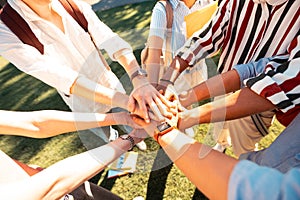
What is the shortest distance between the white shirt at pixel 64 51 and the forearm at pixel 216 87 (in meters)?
0.33

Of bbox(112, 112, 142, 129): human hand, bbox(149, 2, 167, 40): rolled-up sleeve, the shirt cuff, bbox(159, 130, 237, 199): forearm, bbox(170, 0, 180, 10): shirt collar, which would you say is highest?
bbox(170, 0, 180, 10): shirt collar

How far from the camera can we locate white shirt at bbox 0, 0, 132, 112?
1146mm

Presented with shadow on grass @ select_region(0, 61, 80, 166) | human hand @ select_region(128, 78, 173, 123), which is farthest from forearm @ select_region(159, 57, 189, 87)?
shadow on grass @ select_region(0, 61, 80, 166)

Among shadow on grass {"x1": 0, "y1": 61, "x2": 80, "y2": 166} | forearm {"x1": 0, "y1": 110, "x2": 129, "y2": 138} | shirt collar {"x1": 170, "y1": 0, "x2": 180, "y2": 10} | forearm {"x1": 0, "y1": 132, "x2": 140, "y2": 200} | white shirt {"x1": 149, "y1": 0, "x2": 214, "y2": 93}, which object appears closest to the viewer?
forearm {"x1": 0, "y1": 132, "x2": 140, "y2": 200}

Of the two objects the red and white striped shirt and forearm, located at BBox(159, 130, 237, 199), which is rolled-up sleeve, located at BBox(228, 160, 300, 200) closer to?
forearm, located at BBox(159, 130, 237, 199)

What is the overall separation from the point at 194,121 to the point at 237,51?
0.38 meters

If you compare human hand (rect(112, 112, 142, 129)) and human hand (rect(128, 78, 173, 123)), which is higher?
human hand (rect(128, 78, 173, 123))

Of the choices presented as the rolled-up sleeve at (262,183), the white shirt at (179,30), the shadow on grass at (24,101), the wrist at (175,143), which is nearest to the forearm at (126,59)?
the white shirt at (179,30)

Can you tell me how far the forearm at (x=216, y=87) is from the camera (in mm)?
1035

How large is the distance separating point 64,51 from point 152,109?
1.68 feet

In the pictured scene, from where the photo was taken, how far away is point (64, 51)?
128 cm

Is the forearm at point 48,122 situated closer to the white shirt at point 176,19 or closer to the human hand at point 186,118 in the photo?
the human hand at point 186,118

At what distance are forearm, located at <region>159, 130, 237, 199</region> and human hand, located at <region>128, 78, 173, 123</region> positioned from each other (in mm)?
193

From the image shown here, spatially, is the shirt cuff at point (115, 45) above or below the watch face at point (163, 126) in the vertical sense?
above
